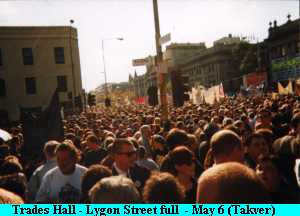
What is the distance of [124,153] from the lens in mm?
4898

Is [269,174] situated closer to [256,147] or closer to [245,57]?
[256,147]

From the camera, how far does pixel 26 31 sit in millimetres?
42188

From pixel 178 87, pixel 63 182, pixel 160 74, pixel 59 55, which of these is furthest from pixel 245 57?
pixel 63 182

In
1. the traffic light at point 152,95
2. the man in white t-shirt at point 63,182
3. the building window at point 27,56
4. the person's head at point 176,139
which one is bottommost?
the man in white t-shirt at point 63,182

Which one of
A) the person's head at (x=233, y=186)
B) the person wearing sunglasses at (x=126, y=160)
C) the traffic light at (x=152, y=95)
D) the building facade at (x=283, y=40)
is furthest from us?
the building facade at (x=283, y=40)

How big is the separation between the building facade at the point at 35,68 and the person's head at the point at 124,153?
3578 centimetres

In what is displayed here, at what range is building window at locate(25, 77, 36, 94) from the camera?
41.4 meters

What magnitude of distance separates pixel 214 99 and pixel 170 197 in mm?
18099

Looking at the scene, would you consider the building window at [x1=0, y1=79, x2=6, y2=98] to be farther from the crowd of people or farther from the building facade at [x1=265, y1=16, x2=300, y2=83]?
the crowd of people

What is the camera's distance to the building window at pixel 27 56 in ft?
136

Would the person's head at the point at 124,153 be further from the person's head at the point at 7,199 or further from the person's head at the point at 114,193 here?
the person's head at the point at 7,199

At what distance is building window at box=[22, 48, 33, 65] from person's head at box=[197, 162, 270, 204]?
4187cm

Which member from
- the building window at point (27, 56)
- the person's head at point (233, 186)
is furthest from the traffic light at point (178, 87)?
the building window at point (27, 56)

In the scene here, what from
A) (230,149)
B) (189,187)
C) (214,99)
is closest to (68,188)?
(189,187)
